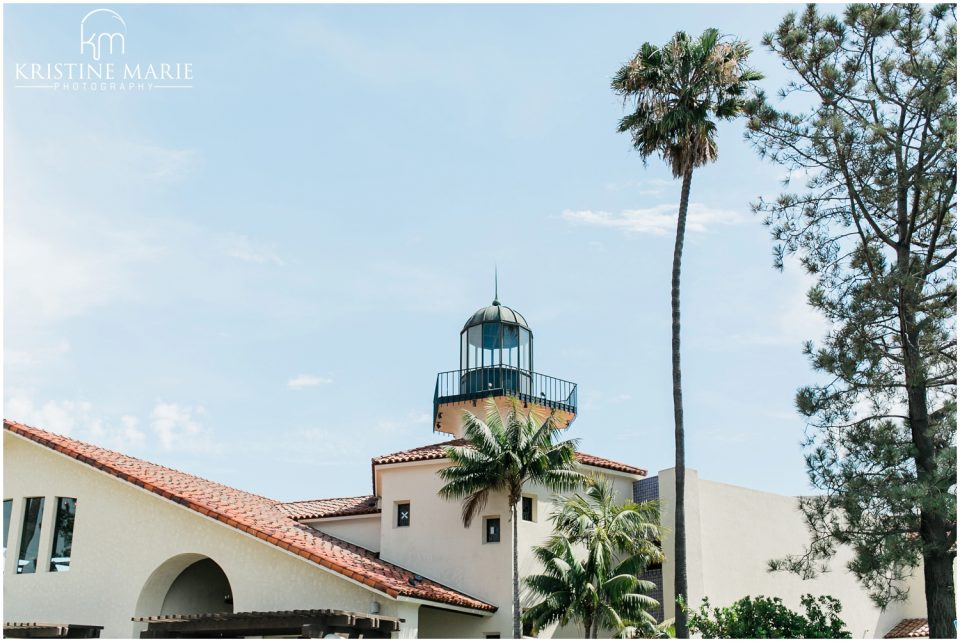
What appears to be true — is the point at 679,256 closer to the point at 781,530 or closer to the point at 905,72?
the point at 905,72

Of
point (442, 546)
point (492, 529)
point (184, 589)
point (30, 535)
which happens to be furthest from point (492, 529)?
point (30, 535)

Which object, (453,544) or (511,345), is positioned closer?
(453,544)

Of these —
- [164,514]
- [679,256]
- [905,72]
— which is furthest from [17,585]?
[905,72]

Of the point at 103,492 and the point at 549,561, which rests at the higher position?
the point at 103,492

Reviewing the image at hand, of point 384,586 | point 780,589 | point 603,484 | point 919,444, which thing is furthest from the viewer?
point 780,589

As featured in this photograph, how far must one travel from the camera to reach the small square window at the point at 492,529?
28.6m

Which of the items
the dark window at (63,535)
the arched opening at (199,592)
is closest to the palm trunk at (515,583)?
the arched opening at (199,592)

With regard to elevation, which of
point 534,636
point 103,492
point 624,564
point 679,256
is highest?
point 679,256

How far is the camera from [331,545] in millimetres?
27078

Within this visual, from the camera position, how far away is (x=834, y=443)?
61.0ft

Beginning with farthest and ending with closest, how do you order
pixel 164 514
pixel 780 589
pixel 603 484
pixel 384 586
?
pixel 780 589
pixel 603 484
pixel 164 514
pixel 384 586

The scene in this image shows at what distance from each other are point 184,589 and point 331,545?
430cm

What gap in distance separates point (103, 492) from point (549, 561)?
1215 cm

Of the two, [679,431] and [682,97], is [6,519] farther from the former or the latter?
[682,97]
